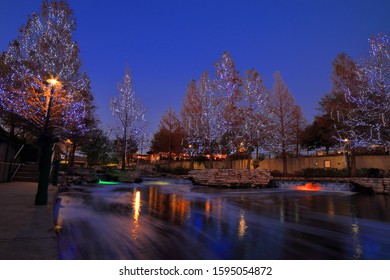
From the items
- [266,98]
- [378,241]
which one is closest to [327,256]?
[378,241]

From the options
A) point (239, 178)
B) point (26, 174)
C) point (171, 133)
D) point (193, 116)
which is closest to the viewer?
point (26, 174)

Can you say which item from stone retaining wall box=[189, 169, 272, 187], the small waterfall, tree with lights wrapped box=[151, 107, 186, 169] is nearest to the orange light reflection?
the small waterfall

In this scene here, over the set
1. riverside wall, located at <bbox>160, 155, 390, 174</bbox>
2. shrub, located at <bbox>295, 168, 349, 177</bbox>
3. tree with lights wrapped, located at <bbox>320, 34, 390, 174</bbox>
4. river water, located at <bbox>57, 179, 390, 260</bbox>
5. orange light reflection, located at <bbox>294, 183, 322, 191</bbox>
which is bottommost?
river water, located at <bbox>57, 179, 390, 260</bbox>

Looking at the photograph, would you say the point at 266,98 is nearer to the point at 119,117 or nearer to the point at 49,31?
the point at 119,117

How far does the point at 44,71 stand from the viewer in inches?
769

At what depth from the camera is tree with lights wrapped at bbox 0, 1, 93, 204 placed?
1872cm

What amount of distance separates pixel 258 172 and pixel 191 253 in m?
19.4

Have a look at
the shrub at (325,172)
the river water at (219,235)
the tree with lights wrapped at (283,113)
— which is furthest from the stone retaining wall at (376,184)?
the tree with lights wrapped at (283,113)

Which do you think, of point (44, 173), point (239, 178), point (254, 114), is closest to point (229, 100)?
point (254, 114)

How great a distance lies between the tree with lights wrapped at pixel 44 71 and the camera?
18.7m

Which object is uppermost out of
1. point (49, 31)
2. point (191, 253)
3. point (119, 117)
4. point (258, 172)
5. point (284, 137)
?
point (49, 31)

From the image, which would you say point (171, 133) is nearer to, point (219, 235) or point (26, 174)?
point (26, 174)

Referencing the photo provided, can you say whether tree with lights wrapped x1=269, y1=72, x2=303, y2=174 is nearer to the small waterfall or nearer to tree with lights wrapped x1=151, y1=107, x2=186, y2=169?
the small waterfall

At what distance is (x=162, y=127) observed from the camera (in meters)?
45.9
